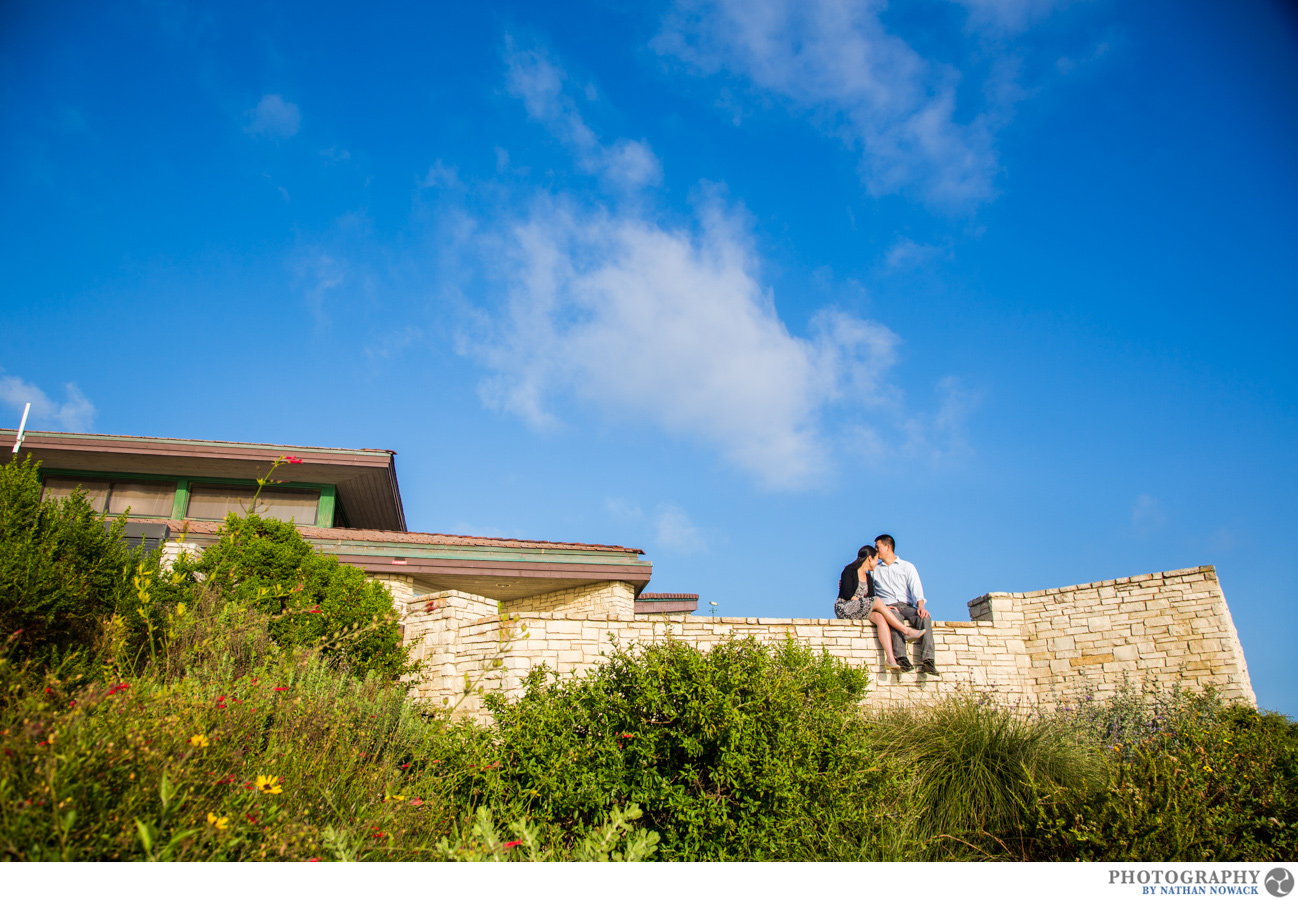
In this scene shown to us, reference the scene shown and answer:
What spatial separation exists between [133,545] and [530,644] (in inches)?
219

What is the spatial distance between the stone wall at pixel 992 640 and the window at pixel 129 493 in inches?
294

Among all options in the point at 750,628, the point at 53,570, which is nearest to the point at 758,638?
the point at 750,628

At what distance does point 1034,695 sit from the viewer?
946 cm

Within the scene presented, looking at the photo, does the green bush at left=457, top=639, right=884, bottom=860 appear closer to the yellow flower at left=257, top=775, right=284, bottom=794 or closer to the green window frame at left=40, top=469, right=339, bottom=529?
the yellow flower at left=257, top=775, right=284, bottom=794

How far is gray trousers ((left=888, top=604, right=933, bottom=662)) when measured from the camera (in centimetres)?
895

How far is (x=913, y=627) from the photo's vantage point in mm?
9242

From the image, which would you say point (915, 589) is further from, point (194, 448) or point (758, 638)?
point (194, 448)

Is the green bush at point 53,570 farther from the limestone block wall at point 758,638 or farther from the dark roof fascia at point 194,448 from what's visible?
the dark roof fascia at point 194,448

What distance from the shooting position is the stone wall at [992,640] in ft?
28.1

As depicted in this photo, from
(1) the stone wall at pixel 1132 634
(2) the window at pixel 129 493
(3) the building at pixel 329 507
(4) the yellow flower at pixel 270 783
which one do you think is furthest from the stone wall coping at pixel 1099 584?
(2) the window at pixel 129 493

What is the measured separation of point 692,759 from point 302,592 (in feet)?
16.3

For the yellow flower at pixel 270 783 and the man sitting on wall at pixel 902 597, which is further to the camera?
the man sitting on wall at pixel 902 597
